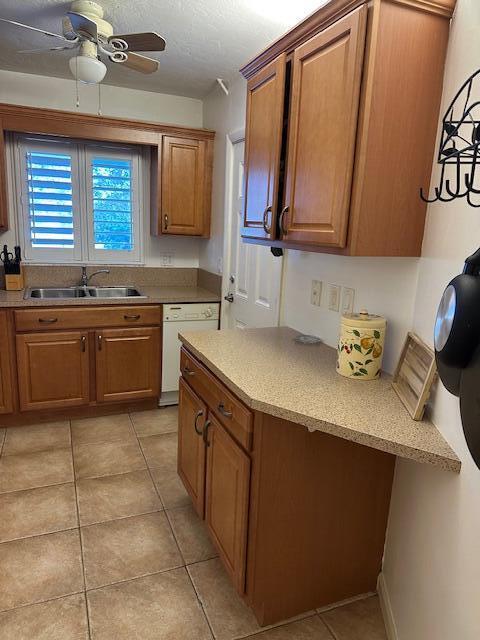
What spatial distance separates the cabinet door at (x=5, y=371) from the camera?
2.87m

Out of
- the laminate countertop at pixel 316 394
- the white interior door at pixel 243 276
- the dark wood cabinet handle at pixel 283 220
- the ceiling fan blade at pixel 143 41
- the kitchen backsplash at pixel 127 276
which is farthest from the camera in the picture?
the kitchen backsplash at pixel 127 276

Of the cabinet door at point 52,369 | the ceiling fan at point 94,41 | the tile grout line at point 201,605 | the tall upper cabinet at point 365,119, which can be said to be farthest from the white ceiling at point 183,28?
the tile grout line at point 201,605

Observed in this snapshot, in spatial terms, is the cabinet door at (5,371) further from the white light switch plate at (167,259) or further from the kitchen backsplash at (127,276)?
the white light switch plate at (167,259)

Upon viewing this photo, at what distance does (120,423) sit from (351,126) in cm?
261

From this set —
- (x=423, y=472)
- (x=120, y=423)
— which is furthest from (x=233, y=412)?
(x=120, y=423)

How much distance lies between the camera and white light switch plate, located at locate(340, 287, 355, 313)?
1918mm

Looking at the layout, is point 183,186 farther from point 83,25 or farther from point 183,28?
point 83,25

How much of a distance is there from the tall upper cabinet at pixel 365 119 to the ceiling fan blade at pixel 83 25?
0.91 m

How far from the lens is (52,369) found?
305 cm

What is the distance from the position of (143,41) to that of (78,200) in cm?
171

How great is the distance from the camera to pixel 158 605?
1680mm

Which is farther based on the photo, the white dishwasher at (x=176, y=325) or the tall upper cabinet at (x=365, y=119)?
the white dishwasher at (x=176, y=325)

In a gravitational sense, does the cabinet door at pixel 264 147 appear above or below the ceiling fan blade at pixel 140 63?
below

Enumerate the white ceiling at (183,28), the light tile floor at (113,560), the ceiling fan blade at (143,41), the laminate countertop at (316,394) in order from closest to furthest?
the laminate countertop at (316,394), the light tile floor at (113,560), the ceiling fan blade at (143,41), the white ceiling at (183,28)
